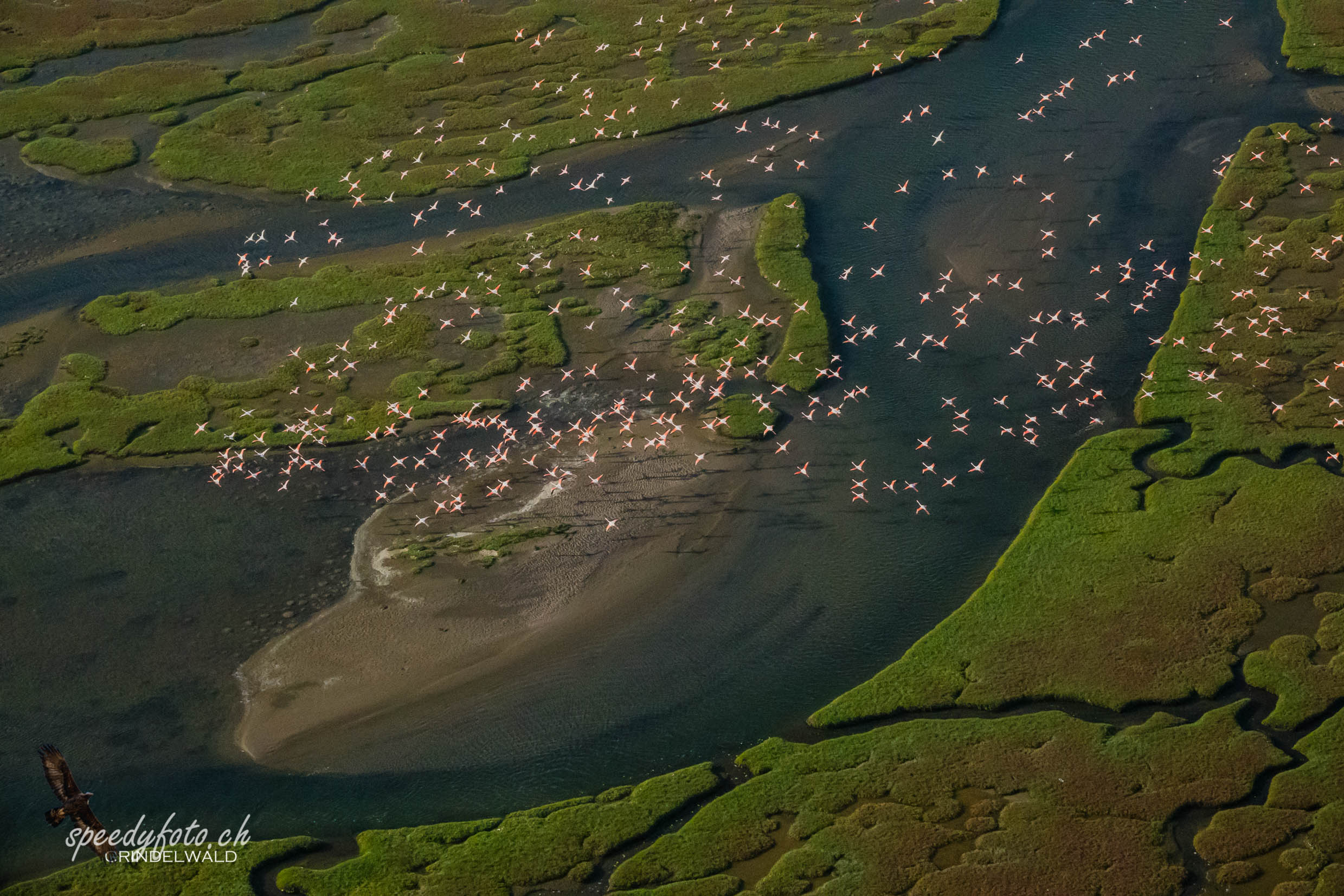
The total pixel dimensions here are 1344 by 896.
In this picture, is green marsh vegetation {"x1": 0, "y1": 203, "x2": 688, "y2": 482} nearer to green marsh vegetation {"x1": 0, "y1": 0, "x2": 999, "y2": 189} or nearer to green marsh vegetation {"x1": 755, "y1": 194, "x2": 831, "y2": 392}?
green marsh vegetation {"x1": 755, "y1": 194, "x2": 831, "y2": 392}

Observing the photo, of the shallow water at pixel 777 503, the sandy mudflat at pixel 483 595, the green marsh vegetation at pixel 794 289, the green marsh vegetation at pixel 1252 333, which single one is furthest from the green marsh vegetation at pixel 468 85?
the sandy mudflat at pixel 483 595

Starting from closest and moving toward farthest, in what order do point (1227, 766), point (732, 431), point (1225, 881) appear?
point (1225, 881) → point (1227, 766) → point (732, 431)

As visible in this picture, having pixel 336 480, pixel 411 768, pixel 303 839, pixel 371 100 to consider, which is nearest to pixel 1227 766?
pixel 411 768

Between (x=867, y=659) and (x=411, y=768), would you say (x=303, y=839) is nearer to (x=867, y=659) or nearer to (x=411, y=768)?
(x=411, y=768)

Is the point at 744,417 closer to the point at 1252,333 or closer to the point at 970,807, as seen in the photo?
the point at 970,807

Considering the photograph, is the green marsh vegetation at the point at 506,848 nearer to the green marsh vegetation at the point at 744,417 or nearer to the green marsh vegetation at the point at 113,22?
the green marsh vegetation at the point at 744,417

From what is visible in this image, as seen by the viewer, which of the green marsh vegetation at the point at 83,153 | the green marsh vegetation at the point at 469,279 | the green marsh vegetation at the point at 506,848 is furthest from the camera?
the green marsh vegetation at the point at 83,153

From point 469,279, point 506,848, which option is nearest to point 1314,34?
point 469,279
